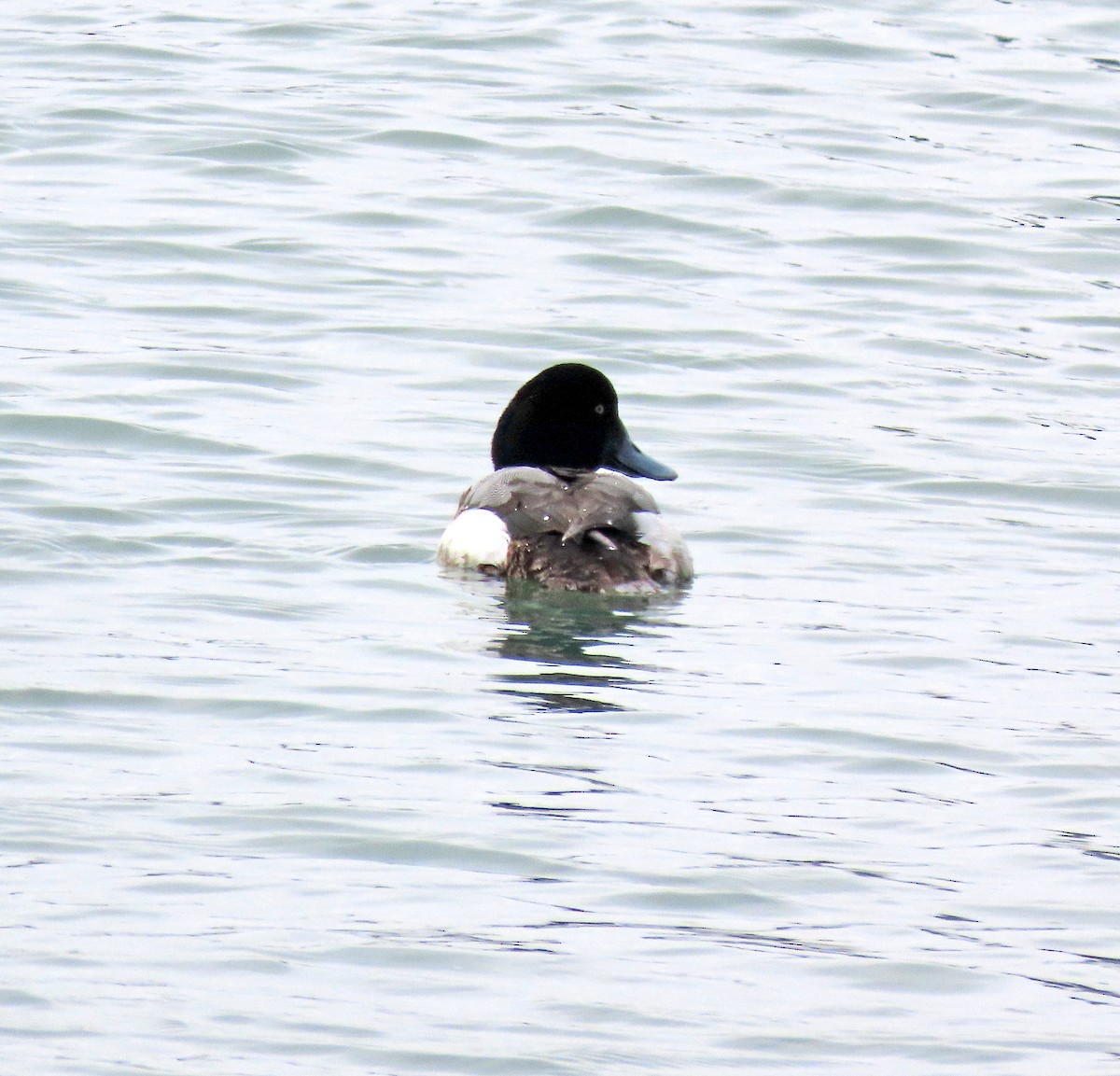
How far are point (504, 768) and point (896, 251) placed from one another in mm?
9132

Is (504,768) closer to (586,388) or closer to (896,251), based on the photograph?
(586,388)

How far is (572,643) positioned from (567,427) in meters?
1.95

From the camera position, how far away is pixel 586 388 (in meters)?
10.2

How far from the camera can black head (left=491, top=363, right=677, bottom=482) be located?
10156 mm

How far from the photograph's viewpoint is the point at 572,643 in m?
8.44

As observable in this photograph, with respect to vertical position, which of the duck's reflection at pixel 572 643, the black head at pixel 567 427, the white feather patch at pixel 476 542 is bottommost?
the duck's reflection at pixel 572 643

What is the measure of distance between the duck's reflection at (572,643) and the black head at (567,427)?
114 centimetres

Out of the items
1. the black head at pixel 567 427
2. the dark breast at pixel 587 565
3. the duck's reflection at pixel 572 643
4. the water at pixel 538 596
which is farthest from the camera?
the black head at pixel 567 427

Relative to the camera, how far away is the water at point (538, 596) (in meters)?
5.39

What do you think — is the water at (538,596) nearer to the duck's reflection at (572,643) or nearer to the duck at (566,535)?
the duck's reflection at (572,643)

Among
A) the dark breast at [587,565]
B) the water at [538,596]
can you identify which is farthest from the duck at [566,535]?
the water at [538,596]

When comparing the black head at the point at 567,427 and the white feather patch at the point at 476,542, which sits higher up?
the black head at the point at 567,427

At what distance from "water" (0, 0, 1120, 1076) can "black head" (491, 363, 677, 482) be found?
408 mm

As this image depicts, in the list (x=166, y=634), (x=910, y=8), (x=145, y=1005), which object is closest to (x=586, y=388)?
(x=166, y=634)
